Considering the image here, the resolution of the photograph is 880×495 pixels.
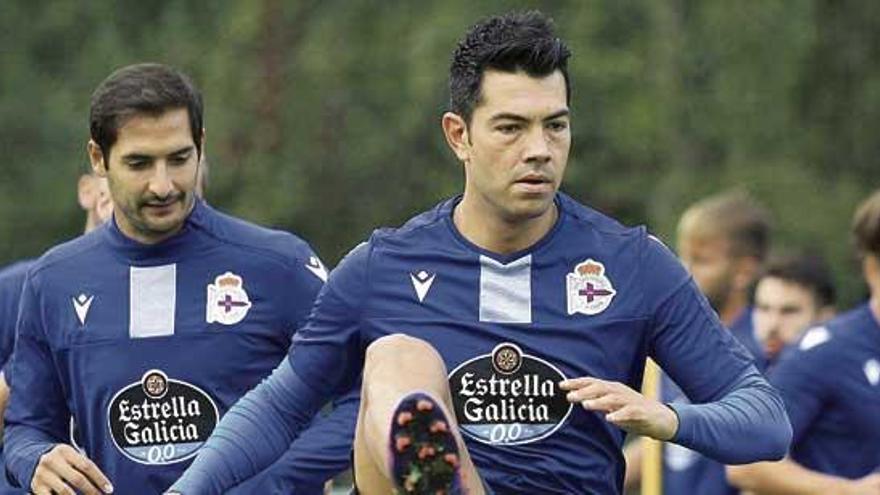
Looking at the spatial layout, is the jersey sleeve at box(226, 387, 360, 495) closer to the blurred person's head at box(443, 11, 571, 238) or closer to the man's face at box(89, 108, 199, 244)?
the man's face at box(89, 108, 199, 244)

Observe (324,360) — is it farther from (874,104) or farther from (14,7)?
(14,7)

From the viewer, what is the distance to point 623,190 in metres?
31.9

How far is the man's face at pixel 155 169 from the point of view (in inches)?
325

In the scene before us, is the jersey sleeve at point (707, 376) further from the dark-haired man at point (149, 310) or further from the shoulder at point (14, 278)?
the shoulder at point (14, 278)

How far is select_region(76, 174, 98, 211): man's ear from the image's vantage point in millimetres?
9719

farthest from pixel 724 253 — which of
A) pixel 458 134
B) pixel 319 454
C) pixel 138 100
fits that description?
pixel 458 134

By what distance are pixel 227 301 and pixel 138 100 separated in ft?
2.30

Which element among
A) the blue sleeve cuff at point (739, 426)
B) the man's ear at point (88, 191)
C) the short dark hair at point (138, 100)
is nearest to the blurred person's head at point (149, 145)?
the short dark hair at point (138, 100)

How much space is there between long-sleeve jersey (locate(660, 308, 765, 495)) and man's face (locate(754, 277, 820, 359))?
154 cm

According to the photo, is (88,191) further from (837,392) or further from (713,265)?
(713,265)

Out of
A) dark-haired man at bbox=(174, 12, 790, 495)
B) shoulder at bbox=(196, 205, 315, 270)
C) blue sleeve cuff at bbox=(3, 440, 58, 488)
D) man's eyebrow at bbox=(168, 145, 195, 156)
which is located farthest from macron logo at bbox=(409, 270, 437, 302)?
blue sleeve cuff at bbox=(3, 440, 58, 488)

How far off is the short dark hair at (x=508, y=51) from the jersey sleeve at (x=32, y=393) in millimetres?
1707

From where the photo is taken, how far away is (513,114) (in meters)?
7.43

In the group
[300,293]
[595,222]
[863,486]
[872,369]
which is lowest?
[863,486]
